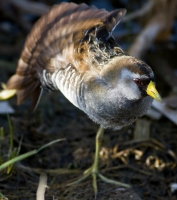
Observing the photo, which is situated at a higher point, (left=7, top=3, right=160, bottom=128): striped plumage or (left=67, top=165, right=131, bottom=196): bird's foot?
(left=7, top=3, right=160, bottom=128): striped plumage

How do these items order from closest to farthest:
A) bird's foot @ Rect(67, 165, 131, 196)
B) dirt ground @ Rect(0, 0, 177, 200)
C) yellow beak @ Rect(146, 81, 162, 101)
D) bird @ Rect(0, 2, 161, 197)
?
1. yellow beak @ Rect(146, 81, 162, 101)
2. bird @ Rect(0, 2, 161, 197)
3. dirt ground @ Rect(0, 0, 177, 200)
4. bird's foot @ Rect(67, 165, 131, 196)

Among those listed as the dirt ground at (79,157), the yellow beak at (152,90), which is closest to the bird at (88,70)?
the yellow beak at (152,90)

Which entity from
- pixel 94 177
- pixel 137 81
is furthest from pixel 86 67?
pixel 94 177

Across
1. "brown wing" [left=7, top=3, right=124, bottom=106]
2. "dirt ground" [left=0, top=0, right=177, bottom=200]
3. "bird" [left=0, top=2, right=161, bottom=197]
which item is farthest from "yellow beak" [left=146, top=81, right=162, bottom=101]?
"dirt ground" [left=0, top=0, right=177, bottom=200]

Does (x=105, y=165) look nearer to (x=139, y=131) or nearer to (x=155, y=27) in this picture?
(x=139, y=131)

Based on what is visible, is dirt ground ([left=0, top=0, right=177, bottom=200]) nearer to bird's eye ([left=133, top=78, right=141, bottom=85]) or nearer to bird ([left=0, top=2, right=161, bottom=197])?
bird ([left=0, top=2, right=161, bottom=197])

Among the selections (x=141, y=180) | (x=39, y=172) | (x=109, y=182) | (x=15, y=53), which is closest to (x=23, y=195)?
(x=39, y=172)

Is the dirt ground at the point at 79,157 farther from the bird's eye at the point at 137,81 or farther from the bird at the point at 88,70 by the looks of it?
the bird's eye at the point at 137,81
